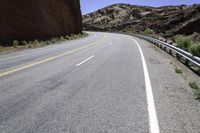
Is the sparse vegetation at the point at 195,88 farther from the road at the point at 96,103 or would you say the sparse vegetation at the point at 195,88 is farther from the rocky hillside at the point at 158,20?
the rocky hillside at the point at 158,20

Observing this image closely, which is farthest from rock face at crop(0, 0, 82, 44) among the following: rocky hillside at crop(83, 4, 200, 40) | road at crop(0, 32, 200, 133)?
road at crop(0, 32, 200, 133)

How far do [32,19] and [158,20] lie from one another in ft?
149

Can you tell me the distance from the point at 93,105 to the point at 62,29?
1817 inches

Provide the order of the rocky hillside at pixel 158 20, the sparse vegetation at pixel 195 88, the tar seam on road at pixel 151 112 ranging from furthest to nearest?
the rocky hillside at pixel 158 20 → the sparse vegetation at pixel 195 88 → the tar seam on road at pixel 151 112

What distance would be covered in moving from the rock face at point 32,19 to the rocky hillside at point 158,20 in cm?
1981

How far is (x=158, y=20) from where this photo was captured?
74812 mm

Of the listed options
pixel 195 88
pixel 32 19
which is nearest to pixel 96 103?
pixel 195 88

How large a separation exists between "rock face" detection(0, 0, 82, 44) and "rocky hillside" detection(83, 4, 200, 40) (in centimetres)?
1981

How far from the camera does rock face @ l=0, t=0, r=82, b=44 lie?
105 feet

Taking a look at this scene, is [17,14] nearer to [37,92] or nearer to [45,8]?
[45,8]

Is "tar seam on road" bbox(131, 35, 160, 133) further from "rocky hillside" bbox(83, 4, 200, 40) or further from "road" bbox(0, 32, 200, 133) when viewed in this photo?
"rocky hillside" bbox(83, 4, 200, 40)

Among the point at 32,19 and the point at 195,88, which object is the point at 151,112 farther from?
the point at 32,19

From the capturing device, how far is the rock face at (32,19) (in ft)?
105

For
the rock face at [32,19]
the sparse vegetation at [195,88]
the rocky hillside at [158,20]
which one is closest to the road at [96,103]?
the sparse vegetation at [195,88]
